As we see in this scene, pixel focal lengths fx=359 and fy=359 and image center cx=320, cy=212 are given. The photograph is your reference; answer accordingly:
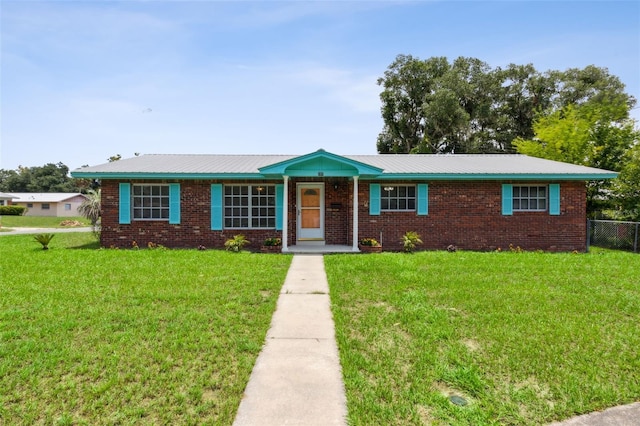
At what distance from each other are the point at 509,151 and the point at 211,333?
102 ft

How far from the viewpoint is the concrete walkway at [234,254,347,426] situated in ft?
9.21

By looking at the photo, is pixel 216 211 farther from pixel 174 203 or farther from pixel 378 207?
pixel 378 207

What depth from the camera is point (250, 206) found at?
469 inches

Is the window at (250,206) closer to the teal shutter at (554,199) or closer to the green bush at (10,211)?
the teal shutter at (554,199)

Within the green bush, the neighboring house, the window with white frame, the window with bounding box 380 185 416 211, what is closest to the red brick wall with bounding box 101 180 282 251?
the window with bounding box 380 185 416 211

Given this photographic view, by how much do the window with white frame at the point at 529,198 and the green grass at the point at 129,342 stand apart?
868 cm

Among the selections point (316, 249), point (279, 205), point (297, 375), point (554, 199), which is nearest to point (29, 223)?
point (279, 205)

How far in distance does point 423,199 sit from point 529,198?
3.56m

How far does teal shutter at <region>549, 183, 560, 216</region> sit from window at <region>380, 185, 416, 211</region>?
442 centimetres

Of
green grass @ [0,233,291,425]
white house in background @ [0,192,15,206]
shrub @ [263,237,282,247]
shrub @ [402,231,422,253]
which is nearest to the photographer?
green grass @ [0,233,291,425]

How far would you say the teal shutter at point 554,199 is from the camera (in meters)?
11.7

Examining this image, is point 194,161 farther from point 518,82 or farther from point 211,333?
point 518,82

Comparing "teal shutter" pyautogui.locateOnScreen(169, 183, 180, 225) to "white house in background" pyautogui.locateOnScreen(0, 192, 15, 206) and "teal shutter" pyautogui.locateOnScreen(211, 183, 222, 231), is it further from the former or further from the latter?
"white house in background" pyautogui.locateOnScreen(0, 192, 15, 206)

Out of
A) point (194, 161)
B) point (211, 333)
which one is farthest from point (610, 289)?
point (194, 161)
